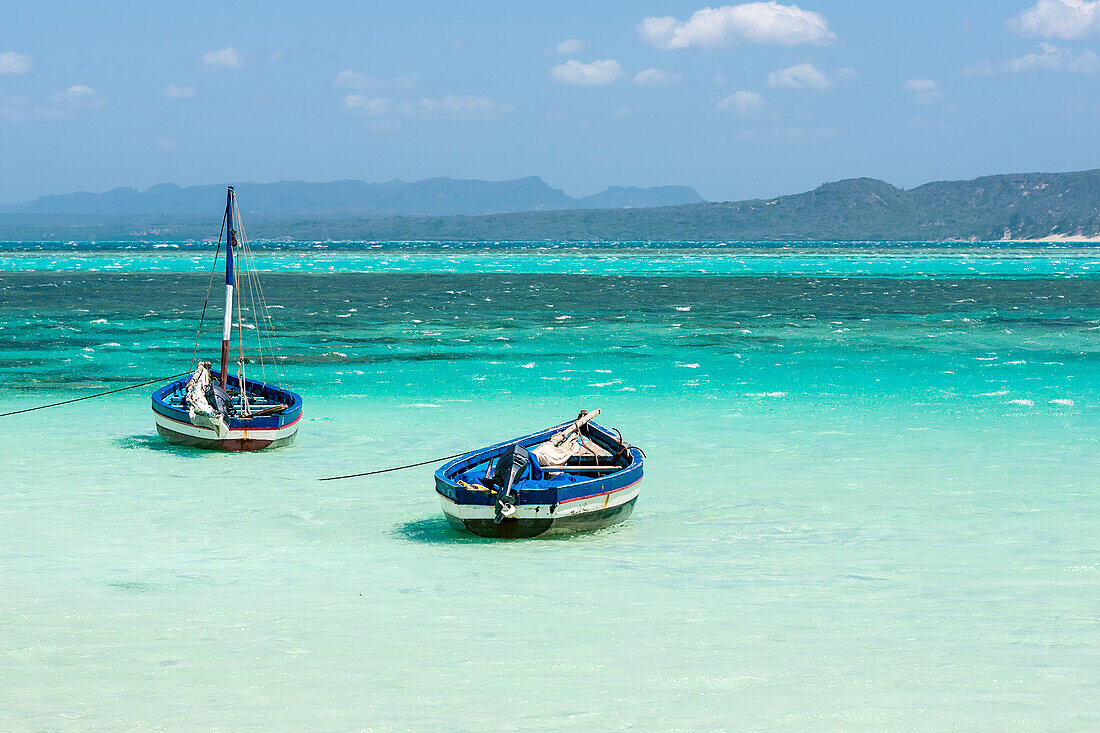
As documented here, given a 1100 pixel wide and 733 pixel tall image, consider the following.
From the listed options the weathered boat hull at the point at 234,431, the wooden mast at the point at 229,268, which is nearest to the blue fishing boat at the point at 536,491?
the weathered boat hull at the point at 234,431

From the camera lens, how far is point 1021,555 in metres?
18.8

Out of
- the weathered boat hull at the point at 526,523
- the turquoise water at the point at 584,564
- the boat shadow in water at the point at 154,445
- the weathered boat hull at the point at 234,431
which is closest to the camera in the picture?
the turquoise water at the point at 584,564

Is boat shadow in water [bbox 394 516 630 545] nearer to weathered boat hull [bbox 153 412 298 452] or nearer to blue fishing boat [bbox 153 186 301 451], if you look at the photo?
blue fishing boat [bbox 153 186 301 451]

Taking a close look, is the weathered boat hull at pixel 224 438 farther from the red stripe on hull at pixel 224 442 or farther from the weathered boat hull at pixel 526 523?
the weathered boat hull at pixel 526 523

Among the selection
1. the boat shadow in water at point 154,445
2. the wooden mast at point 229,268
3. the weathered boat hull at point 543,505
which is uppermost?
the wooden mast at point 229,268

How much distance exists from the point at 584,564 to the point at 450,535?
2851 mm

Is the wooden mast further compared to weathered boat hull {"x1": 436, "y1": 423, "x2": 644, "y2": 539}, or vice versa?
the wooden mast

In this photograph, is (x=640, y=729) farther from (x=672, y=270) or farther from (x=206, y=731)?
(x=672, y=270)

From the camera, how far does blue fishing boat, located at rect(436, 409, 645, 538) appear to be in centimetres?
1908

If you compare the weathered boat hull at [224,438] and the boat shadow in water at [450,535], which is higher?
the weathered boat hull at [224,438]

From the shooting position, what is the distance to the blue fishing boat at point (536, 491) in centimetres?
1908

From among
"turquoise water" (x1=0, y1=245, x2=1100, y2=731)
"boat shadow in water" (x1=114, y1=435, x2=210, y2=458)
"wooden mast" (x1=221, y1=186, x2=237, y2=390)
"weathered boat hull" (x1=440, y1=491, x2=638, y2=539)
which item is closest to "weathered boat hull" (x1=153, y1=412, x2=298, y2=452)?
"boat shadow in water" (x1=114, y1=435, x2=210, y2=458)

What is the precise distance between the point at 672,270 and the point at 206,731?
13891cm

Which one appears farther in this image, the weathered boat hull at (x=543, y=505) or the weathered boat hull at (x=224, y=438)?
the weathered boat hull at (x=224, y=438)
